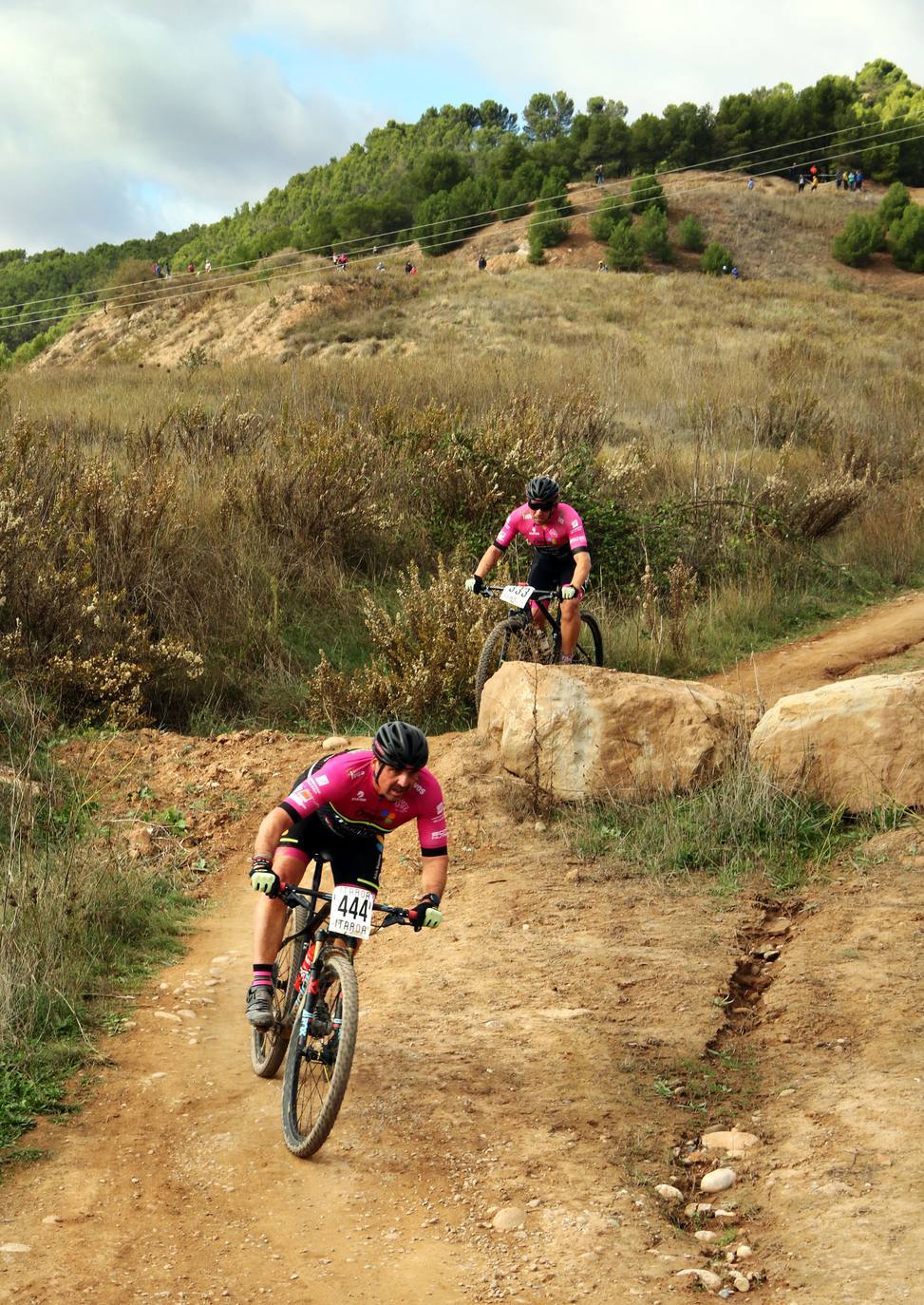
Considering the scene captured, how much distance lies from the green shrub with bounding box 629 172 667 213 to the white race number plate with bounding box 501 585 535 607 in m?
55.4

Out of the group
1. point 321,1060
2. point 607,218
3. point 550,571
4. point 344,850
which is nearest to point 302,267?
point 607,218

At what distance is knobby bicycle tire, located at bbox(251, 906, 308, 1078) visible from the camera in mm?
4609

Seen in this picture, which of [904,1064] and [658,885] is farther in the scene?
[658,885]

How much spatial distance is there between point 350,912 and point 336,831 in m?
0.44

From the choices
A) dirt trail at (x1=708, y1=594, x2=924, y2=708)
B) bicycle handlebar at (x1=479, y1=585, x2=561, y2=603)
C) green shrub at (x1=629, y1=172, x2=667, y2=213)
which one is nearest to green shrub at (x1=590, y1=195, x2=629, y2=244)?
green shrub at (x1=629, y1=172, x2=667, y2=213)

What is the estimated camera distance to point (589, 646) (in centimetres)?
1073

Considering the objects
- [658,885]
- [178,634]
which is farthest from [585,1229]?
[178,634]

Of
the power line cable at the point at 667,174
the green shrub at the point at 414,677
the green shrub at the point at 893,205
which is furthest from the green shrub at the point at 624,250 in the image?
the green shrub at the point at 414,677

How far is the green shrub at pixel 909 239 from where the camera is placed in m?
55.0

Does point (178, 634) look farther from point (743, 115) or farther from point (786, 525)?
point (743, 115)

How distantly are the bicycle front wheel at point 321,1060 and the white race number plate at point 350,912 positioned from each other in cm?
14

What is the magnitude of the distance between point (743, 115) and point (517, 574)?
71.8m

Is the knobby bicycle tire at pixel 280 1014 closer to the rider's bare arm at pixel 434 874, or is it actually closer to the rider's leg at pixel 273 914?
the rider's leg at pixel 273 914

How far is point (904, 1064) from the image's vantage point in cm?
444
